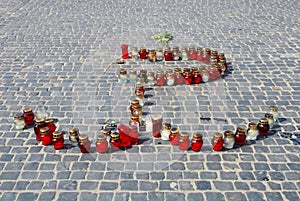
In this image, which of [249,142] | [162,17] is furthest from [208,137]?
[162,17]

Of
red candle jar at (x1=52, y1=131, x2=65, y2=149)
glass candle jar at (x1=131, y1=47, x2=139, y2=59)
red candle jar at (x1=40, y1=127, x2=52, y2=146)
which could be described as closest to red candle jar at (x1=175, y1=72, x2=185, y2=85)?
glass candle jar at (x1=131, y1=47, x2=139, y2=59)

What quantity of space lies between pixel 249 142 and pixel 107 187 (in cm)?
314

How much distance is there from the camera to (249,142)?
7637 millimetres

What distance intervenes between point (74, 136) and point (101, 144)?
0.67 meters

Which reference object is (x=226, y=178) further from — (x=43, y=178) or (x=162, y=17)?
(x=162, y=17)

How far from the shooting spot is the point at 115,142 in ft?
24.1


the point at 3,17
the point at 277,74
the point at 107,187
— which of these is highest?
the point at 107,187

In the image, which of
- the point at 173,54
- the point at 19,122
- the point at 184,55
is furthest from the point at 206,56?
the point at 19,122

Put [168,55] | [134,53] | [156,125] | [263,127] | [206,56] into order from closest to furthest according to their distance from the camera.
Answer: [263,127] < [156,125] < [206,56] < [168,55] < [134,53]

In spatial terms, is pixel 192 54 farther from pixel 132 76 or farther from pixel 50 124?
pixel 50 124

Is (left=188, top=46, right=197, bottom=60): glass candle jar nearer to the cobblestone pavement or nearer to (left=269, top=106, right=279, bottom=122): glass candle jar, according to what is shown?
the cobblestone pavement

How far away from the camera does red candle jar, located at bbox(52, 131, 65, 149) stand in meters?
7.38

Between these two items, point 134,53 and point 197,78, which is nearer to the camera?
point 197,78

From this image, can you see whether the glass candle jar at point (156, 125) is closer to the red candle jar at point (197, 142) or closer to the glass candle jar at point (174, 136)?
the glass candle jar at point (174, 136)
